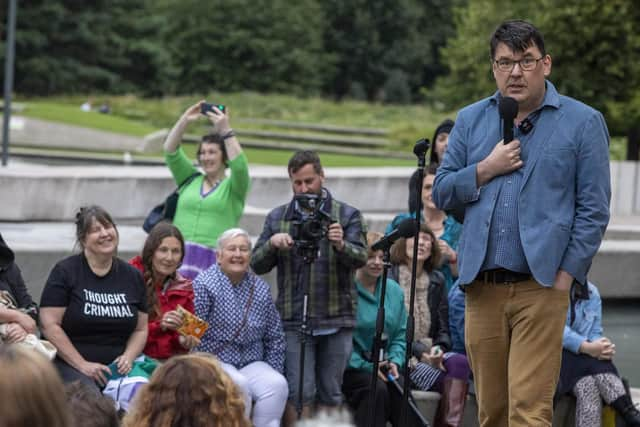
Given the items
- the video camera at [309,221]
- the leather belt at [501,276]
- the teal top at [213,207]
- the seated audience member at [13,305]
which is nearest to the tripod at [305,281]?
the video camera at [309,221]

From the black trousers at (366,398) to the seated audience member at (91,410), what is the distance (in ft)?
12.1

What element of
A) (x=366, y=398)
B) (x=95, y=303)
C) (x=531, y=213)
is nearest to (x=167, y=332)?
(x=95, y=303)

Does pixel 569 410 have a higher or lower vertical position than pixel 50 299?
lower

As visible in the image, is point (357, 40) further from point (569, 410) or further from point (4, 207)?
point (569, 410)

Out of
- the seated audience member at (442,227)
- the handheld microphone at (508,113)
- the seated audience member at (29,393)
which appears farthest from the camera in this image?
the seated audience member at (442,227)

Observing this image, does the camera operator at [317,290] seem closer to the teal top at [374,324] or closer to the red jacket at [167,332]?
the teal top at [374,324]

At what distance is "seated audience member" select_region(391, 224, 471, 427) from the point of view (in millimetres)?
7621

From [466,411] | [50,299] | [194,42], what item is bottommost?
[466,411]

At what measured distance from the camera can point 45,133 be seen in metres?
35.0

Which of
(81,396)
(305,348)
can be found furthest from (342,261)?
(81,396)

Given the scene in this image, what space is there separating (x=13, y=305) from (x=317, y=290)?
5.88 feet

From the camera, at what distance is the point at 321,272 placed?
7441mm

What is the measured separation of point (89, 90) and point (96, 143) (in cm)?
1932

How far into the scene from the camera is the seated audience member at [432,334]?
762 centimetres
